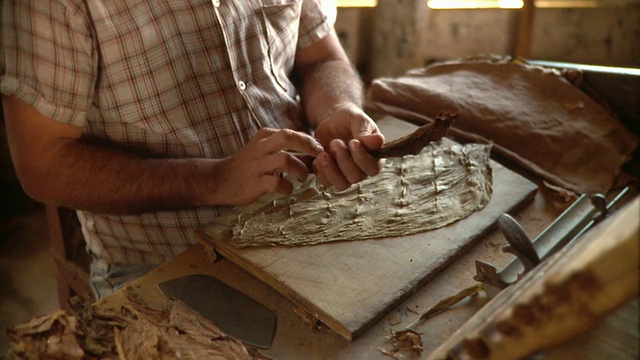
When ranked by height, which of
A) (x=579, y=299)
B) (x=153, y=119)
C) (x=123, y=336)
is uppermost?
(x=579, y=299)

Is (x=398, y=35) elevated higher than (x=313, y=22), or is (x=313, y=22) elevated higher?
(x=313, y=22)

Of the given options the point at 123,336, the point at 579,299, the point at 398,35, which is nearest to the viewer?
the point at 579,299

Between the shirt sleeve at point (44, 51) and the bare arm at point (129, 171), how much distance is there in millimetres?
44

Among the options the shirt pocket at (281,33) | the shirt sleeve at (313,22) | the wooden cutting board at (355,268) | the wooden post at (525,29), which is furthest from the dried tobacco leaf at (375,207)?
the wooden post at (525,29)

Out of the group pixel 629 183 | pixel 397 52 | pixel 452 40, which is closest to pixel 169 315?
pixel 629 183

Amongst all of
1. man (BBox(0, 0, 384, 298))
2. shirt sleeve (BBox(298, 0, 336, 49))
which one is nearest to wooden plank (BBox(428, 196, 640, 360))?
man (BBox(0, 0, 384, 298))

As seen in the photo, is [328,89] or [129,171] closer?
[129,171]

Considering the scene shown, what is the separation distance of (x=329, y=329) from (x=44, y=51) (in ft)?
2.65

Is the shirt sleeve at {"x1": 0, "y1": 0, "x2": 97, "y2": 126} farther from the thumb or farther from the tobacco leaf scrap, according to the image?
the thumb

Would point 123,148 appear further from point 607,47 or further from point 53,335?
point 607,47

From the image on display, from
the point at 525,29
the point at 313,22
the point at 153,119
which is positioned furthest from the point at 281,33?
the point at 525,29

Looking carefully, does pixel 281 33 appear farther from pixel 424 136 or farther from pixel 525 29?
pixel 525 29

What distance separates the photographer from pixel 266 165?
1.11m

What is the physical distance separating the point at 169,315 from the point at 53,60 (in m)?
0.59
